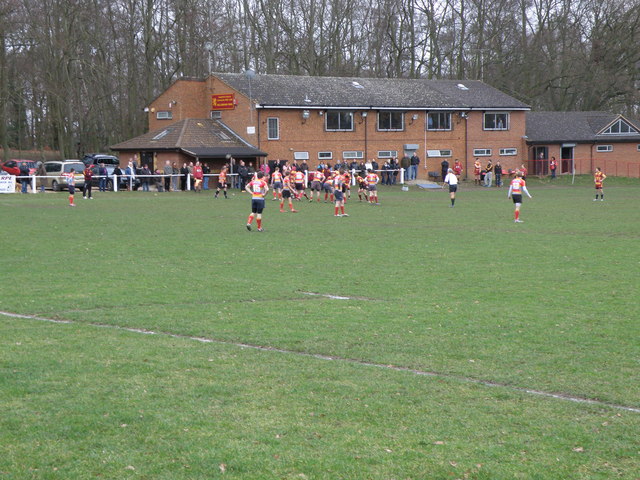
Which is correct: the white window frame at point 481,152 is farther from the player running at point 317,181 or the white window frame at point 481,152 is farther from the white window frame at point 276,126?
the player running at point 317,181

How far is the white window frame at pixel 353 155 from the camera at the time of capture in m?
56.9

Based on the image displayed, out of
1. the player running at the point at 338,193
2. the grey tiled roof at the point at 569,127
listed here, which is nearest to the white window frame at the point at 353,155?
the grey tiled roof at the point at 569,127

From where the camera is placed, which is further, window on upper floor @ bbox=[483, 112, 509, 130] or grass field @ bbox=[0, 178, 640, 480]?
window on upper floor @ bbox=[483, 112, 509, 130]

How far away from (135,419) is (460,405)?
3008 mm

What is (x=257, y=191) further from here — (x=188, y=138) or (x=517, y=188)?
(x=188, y=138)

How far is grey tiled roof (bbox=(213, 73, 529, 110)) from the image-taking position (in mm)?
55375

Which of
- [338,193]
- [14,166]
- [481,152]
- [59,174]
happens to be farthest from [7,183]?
[481,152]

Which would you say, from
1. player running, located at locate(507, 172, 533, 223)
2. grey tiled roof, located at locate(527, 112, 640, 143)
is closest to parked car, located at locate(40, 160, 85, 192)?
player running, located at locate(507, 172, 533, 223)

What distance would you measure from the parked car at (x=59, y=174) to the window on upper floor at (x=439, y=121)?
82.0 ft

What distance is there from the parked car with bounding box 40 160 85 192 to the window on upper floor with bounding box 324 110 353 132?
667 inches

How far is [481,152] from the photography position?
203ft

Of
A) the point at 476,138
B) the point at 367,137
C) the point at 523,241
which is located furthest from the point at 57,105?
the point at 523,241

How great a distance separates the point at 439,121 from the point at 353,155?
756cm

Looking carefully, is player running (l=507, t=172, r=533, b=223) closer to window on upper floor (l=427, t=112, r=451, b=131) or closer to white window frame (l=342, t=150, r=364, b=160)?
white window frame (l=342, t=150, r=364, b=160)
